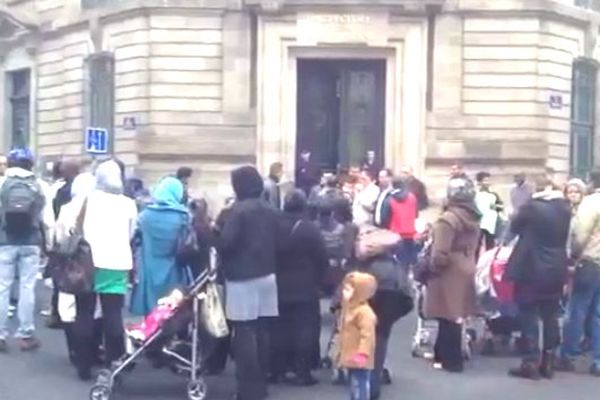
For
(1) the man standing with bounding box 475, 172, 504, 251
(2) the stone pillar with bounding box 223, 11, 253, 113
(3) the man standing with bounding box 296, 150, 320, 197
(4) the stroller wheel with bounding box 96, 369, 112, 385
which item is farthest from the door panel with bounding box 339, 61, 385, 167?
(4) the stroller wheel with bounding box 96, 369, 112, 385

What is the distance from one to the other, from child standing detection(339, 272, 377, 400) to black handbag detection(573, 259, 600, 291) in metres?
3.11

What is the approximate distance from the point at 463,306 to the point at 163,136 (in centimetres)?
1716

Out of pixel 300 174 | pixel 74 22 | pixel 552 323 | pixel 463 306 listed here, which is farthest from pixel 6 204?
pixel 74 22

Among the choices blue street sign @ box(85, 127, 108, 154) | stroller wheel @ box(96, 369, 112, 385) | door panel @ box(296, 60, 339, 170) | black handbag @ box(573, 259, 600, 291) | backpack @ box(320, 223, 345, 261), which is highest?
door panel @ box(296, 60, 339, 170)

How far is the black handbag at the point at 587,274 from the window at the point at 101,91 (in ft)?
62.0

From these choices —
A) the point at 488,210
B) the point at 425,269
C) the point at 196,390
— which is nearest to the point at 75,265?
the point at 196,390

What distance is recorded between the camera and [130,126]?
30.5 metres

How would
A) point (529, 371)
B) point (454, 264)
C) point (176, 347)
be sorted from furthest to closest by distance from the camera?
point (529, 371)
point (454, 264)
point (176, 347)

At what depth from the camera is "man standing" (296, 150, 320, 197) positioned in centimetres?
2920

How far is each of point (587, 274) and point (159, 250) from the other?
4.11m

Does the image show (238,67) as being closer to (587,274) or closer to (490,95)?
(490,95)

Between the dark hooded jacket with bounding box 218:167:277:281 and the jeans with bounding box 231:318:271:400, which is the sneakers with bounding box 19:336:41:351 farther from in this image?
the dark hooded jacket with bounding box 218:167:277:281

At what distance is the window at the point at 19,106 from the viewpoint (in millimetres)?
37747

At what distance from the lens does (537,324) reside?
14.3 meters
